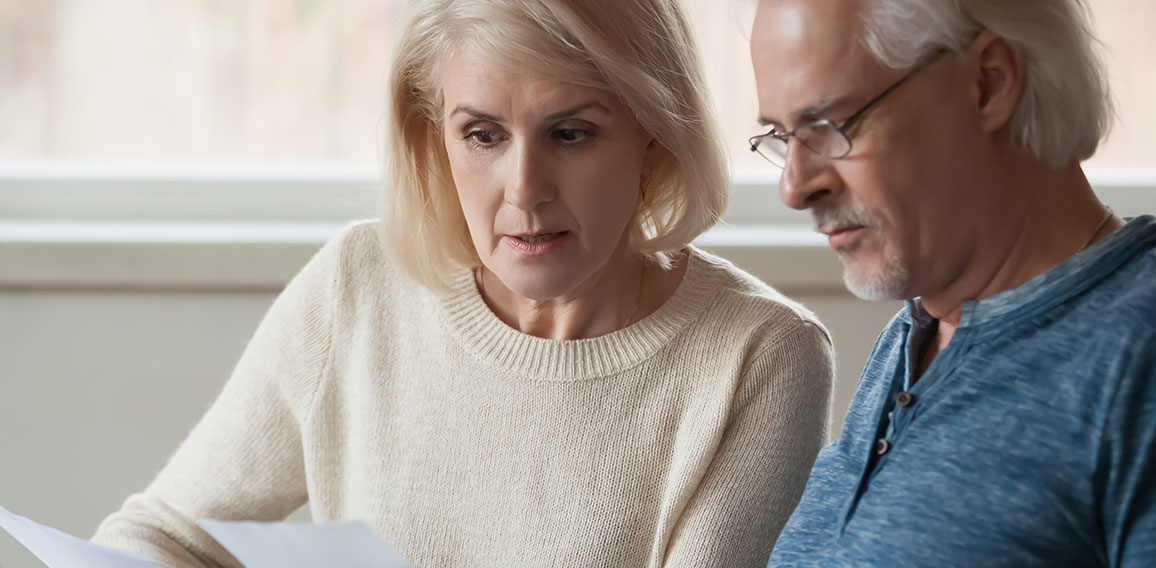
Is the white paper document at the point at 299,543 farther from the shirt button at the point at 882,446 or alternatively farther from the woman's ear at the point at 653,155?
the woman's ear at the point at 653,155

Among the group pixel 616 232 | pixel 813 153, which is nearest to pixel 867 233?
pixel 813 153

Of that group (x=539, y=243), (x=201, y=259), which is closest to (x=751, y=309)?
(x=539, y=243)

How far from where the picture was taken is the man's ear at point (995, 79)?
3.15 ft

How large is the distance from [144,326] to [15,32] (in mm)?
720

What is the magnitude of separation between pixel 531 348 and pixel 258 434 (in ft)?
1.37

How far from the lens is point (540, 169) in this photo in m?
1.28

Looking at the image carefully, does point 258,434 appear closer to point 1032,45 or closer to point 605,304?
point 605,304

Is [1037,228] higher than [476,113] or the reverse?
the reverse

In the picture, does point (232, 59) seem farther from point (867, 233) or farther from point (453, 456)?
point (867, 233)

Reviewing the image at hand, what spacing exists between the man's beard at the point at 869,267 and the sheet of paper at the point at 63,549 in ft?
2.54

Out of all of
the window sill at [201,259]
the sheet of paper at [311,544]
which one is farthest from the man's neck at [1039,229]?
the window sill at [201,259]

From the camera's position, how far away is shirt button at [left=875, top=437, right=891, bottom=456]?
3.44ft

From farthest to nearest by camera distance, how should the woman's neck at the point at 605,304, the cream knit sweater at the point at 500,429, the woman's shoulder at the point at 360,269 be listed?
the woman's shoulder at the point at 360,269 → the woman's neck at the point at 605,304 → the cream knit sweater at the point at 500,429

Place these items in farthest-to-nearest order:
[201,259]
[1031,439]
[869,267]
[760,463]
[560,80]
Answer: [201,259], [760,463], [560,80], [869,267], [1031,439]
